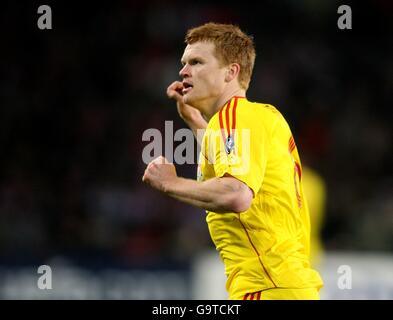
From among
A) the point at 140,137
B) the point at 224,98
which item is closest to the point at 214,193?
the point at 224,98

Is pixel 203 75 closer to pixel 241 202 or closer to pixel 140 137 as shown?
pixel 241 202

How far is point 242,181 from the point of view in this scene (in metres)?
4.30

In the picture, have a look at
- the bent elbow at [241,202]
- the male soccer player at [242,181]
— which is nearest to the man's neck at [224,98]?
the male soccer player at [242,181]

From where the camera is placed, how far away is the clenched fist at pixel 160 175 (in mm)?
4520

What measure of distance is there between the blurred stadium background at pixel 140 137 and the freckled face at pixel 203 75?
3283 mm

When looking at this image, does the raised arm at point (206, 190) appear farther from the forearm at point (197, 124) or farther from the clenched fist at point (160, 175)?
the forearm at point (197, 124)

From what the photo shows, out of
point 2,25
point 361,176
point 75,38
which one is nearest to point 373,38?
point 361,176

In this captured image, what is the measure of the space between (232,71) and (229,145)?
62 cm

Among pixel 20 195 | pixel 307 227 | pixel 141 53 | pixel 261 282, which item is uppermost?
pixel 141 53

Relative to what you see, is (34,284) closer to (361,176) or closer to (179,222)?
(179,222)

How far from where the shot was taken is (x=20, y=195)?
11008mm

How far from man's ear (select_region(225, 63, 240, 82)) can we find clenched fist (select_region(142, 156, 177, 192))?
0.63 m

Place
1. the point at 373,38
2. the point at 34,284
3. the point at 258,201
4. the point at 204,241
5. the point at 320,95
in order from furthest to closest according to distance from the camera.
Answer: the point at 373,38
the point at 320,95
the point at 204,241
the point at 34,284
the point at 258,201

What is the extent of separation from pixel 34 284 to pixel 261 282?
18.2ft
